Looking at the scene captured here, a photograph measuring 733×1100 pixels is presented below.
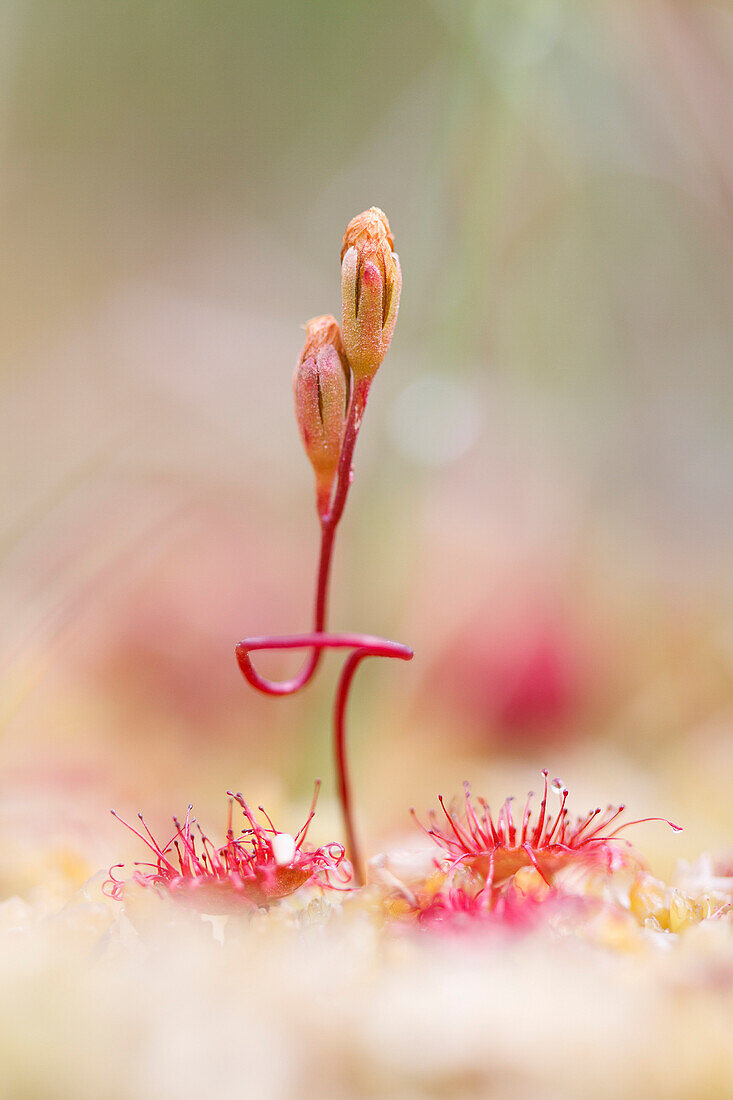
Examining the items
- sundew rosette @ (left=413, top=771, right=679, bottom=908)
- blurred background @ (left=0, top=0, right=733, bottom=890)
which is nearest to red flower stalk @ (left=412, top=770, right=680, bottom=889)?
sundew rosette @ (left=413, top=771, right=679, bottom=908)

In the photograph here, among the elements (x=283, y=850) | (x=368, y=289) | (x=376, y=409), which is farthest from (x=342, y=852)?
(x=376, y=409)

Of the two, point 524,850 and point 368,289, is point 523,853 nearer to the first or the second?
point 524,850

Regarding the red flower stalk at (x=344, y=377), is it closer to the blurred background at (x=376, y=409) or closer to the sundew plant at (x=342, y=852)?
the sundew plant at (x=342, y=852)

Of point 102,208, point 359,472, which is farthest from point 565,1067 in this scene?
point 102,208

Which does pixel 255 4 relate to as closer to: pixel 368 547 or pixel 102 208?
pixel 102 208

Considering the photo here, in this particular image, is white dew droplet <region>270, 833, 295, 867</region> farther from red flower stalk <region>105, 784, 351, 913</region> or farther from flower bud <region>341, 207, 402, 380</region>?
flower bud <region>341, 207, 402, 380</region>

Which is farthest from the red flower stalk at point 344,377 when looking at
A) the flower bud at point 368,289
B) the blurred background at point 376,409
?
the blurred background at point 376,409
